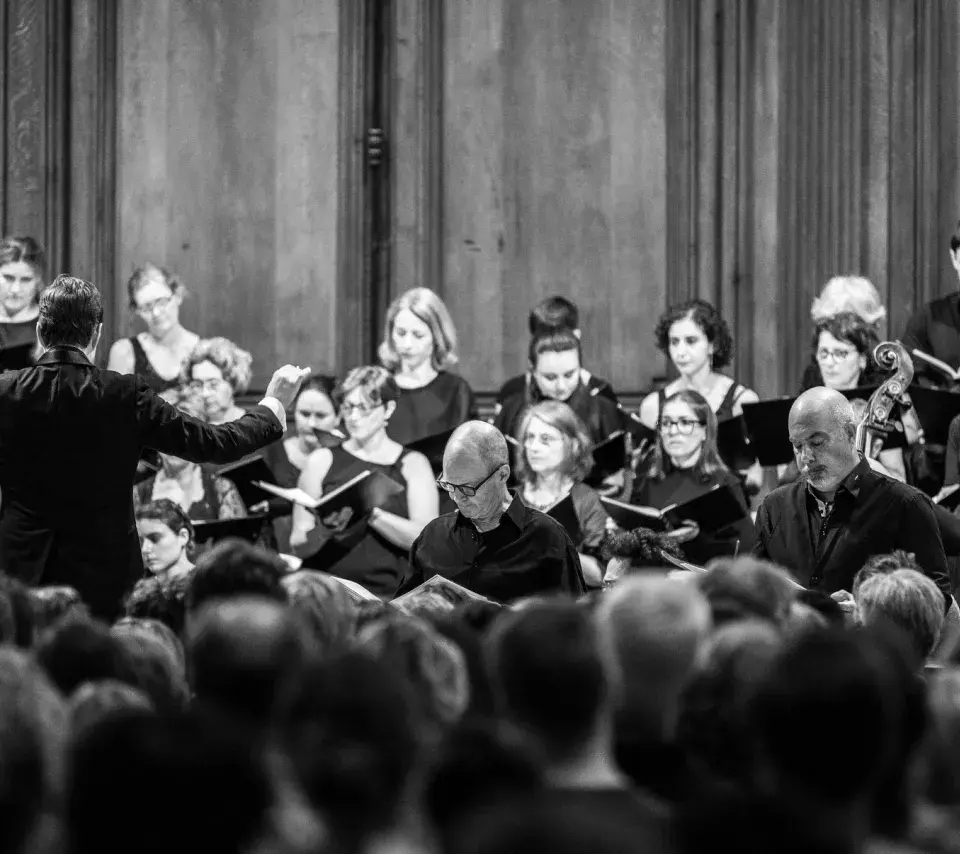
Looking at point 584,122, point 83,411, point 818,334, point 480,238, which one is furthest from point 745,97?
point 83,411

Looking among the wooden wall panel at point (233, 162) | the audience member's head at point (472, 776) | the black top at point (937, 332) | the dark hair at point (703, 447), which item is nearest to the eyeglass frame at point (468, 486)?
the dark hair at point (703, 447)

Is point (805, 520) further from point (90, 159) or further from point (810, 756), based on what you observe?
point (90, 159)

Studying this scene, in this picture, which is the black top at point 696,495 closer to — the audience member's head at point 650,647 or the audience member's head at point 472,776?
the audience member's head at point 650,647

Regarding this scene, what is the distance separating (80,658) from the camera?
2377mm

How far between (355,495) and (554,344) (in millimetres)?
1110

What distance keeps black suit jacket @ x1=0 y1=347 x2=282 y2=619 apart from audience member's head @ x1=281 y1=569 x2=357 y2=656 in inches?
54.8

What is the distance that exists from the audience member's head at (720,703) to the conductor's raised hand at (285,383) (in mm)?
2320

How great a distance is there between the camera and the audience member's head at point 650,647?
2098 mm

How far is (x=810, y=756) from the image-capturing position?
180 centimetres

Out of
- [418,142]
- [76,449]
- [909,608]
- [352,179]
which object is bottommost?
[909,608]

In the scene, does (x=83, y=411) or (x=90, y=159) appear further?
(x=90, y=159)

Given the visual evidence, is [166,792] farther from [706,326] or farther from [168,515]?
[706,326]

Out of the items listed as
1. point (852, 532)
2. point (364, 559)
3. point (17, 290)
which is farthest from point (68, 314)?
point (17, 290)

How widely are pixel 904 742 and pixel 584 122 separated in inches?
228
